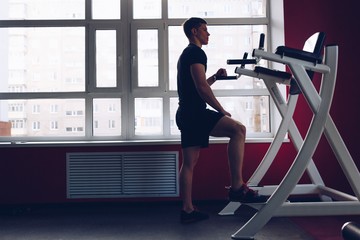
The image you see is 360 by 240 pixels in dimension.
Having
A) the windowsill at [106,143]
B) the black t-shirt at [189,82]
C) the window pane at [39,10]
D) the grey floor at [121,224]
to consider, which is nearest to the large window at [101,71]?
the window pane at [39,10]

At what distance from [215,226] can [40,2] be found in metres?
2.85

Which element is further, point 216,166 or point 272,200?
point 216,166

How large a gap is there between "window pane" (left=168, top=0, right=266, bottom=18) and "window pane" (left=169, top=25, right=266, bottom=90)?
128mm

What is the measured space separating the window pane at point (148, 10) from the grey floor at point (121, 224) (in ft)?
6.28

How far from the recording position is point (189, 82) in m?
2.51

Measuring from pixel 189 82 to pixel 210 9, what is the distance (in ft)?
4.61

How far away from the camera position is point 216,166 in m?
3.24

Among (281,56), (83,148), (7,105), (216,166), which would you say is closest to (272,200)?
(281,56)

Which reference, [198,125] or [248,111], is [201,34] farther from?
[248,111]

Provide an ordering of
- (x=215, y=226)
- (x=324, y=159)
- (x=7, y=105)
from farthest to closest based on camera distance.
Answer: (x=7, y=105), (x=324, y=159), (x=215, y=226)

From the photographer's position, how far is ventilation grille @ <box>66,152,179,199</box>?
318cm

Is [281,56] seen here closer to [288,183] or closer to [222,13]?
[288,183]

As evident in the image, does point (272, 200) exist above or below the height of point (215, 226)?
above

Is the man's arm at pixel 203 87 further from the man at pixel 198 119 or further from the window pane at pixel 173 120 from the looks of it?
the window pane at pixel 173 120
